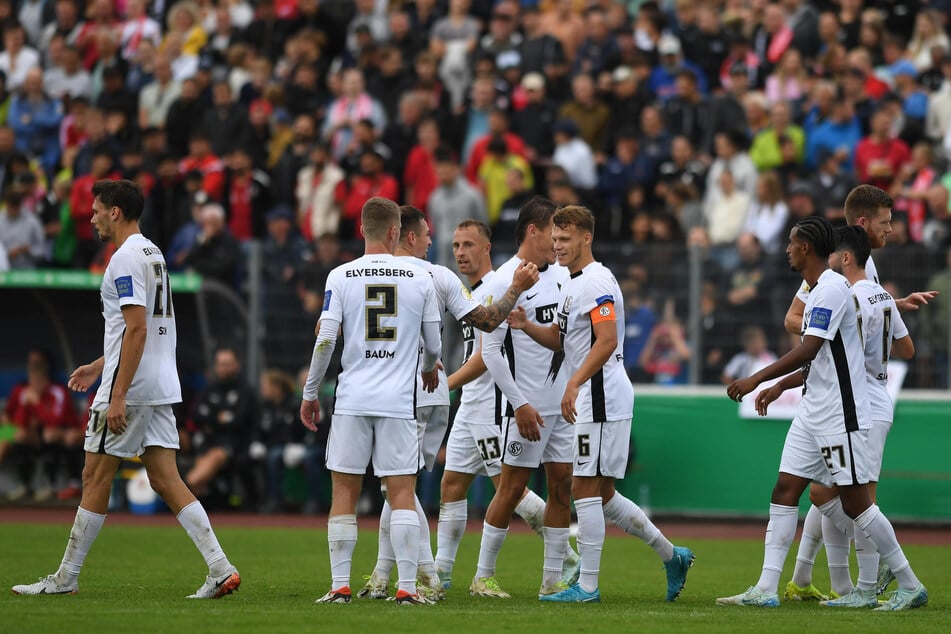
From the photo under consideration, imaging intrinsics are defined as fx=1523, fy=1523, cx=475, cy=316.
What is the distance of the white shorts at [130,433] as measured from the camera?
9719 mm

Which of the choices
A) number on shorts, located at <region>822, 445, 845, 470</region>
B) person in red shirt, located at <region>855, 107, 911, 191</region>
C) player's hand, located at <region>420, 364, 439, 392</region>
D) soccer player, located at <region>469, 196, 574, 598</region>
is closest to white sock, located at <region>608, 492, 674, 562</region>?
soccer player, located at <region>469, 196, 574, 598</region>

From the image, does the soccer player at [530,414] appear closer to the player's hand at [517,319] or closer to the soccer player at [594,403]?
the player's hand at [517,319]

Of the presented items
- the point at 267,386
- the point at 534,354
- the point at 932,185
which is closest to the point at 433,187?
the point at 267,386

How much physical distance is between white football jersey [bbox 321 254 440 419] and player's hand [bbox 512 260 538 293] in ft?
2.29

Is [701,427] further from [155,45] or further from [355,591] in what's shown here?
[155,45]

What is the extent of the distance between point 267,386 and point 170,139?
6.17m

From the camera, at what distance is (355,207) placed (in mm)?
20375

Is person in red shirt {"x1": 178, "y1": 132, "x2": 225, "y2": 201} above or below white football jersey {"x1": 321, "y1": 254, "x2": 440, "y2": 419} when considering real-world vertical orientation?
above

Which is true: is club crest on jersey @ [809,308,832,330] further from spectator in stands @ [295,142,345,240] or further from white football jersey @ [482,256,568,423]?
spectator in stands @ [295,142,345,240]

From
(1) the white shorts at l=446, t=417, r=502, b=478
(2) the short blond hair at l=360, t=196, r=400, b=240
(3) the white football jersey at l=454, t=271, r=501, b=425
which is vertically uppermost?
(2) the short blond hair at l=360, t=196, r=400, b=240

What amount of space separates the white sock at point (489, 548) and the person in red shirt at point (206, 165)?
11.7 meters

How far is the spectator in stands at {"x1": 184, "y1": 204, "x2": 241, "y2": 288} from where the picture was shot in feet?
64.1

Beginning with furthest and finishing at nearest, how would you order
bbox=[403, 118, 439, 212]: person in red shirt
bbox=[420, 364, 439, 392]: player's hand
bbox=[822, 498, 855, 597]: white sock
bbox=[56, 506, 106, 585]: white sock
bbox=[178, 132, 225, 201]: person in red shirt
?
bbox=[178, 132, 225, 201]: person in red shirt → bbox=[403, 118, 439, 212]: person in red shirt → bbox=[822, 498, 855, 597]: white sock → bbox=[420, 364, 439, 392]: player's hand → bbox=[56, 506, 106, 585]: white sock

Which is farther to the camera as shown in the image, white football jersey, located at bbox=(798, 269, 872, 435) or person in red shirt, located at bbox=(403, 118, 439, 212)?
person in red shirt, located at bbox=(403, 118, 439, 212)
